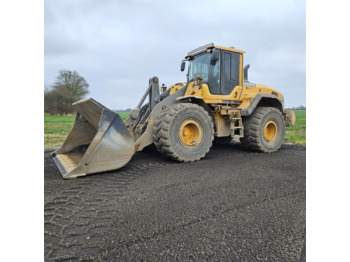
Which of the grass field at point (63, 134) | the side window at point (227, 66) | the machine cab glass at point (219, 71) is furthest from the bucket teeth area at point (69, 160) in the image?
the side window at point (227, 66)

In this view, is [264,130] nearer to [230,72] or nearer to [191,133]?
[230,72]

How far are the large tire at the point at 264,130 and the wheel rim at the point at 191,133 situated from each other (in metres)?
1.72

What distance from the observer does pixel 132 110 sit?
510cm

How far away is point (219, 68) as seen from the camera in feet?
18.8

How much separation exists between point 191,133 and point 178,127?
535 mm

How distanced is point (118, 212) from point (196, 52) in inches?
190

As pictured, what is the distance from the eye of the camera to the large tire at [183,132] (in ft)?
14.9

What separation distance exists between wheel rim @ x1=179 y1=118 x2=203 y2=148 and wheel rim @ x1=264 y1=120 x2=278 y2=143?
2351mm

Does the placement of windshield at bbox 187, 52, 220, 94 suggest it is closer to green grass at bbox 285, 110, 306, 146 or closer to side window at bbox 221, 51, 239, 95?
side window at bbox 221, 51, 239, 95

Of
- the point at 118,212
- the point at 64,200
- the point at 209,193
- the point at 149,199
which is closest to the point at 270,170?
the point at 209,193

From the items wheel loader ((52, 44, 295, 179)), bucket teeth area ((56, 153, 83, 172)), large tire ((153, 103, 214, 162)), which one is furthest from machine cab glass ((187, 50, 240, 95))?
bucket teeth area ((56, 153, 83, 172))

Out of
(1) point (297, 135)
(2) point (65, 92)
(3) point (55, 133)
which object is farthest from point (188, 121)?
(2) point (65, 92)

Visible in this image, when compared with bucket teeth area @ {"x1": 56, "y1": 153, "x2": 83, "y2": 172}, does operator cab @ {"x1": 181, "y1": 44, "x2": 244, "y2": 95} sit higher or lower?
higher

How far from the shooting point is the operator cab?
18.8ft
